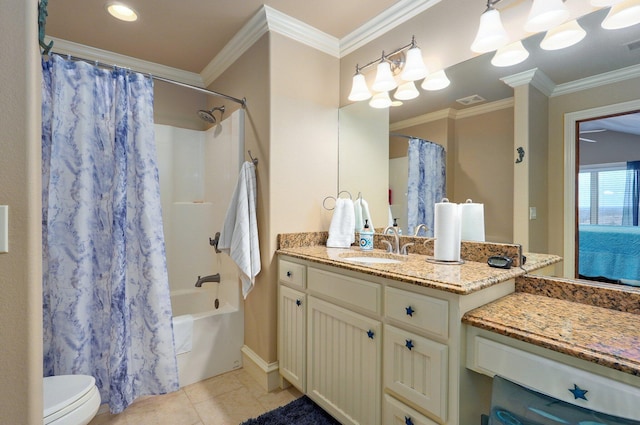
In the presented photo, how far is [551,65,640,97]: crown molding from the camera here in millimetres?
1176

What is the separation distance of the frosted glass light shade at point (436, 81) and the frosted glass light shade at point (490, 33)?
0.82 ft

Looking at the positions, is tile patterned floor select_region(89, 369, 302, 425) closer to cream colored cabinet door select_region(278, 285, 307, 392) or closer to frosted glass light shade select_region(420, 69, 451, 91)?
cream colored cabinet door select_region(278, 285, 307, 392)

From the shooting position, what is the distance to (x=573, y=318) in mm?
1072

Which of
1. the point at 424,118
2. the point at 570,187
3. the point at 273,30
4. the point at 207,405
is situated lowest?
the point at 207,405

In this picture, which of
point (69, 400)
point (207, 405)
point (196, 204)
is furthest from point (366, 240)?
point (196, 204)

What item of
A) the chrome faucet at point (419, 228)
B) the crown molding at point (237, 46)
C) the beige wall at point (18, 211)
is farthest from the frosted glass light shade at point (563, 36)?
the beige wall at point (18, 211)

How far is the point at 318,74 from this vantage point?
2.32 m

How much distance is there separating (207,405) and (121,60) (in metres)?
2.75

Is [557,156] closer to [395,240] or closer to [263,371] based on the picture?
[395,240]

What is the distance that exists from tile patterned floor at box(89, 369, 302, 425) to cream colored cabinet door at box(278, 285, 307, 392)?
7.5 inches

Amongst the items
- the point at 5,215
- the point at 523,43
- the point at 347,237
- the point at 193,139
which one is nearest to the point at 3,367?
the point at 5,215

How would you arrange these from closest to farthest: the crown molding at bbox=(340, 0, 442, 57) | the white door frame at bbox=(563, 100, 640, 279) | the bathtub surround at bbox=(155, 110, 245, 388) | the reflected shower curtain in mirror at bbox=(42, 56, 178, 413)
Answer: the white door frame at bbox=(563, 100, 640, 279)
the reflected shower curtain in mirror at bbox=(42, 56, 178, 413)
the crown molding at bbox=(340, 0, 442, 57)
the bathtub surround at bbox=(155, 110, 245, 388)

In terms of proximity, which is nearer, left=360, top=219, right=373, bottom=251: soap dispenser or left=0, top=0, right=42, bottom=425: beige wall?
left=0, top=0, right=42, bottom=425: beige wall

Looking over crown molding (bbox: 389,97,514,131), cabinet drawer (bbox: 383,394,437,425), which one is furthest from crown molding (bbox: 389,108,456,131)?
cabinet drawer (bbox: 383,394,437,425)
